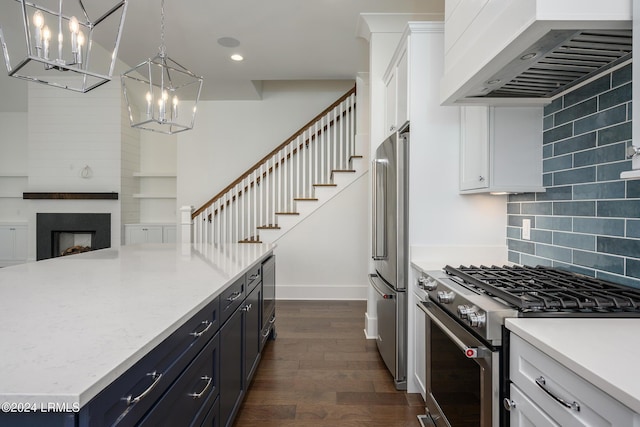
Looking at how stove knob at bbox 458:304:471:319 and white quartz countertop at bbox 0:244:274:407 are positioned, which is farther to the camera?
stove knob at bbox 458:304:471:319

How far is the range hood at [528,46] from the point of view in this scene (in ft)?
3.67

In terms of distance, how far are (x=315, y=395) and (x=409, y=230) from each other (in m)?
1.28

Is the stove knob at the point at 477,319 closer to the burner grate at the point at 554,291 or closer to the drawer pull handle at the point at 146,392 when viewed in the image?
the burner grate at the point at 554,291

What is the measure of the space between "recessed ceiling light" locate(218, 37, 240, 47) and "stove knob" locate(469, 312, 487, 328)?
3.85 metres

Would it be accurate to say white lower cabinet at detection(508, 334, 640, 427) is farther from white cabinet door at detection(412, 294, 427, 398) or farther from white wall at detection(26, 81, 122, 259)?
white wall at detection(26, 81, 122, 259)

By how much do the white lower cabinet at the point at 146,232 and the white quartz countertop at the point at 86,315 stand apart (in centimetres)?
432

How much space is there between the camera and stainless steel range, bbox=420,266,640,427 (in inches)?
51.1

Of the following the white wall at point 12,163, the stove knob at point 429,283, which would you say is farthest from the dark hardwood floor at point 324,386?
the white wall at point 12,163

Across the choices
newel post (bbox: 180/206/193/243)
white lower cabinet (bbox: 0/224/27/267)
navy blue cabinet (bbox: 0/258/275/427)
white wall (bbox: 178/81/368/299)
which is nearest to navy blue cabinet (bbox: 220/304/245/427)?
navy blue cabinet (bbox: 0/258/275/427)

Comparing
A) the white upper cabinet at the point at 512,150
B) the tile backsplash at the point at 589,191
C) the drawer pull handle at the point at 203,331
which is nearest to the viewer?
the drawer pull handle at the point at 203,331

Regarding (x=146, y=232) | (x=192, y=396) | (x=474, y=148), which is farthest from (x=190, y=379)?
(x=146, y=232)

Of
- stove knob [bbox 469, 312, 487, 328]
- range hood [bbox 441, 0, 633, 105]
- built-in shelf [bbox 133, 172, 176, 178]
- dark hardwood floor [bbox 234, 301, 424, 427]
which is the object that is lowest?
dark hardwood floor [bbox 234, 301, 424, 427]

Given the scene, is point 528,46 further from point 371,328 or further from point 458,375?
point 371,328

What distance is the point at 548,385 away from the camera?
1.07m
